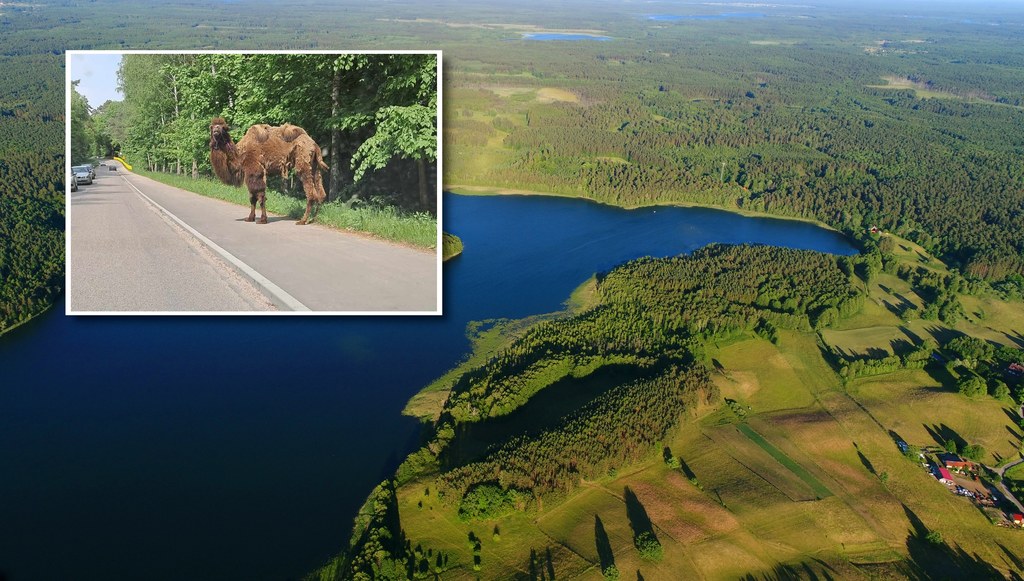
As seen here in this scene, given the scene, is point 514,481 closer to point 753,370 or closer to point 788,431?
point 788,431

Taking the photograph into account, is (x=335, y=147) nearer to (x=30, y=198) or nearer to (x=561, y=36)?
(x=30, y=198)

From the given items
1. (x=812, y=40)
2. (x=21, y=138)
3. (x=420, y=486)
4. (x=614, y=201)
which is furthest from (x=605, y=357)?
(x=812, y=40)

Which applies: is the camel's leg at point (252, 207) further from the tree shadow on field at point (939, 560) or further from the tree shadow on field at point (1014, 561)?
the tree shadow on field at point (1014, 561)

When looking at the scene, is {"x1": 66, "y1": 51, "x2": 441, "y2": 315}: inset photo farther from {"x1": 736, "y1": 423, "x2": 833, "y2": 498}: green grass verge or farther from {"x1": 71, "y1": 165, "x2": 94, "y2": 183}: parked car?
{"x1": 736, "y1": 423, "x2": 833, "y2": 498}: green grass verge

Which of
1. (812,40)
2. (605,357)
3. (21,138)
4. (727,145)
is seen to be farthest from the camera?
(812,40)

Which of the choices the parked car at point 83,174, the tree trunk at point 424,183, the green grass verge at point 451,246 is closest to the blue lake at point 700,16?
the green grass verge at point 451,246
